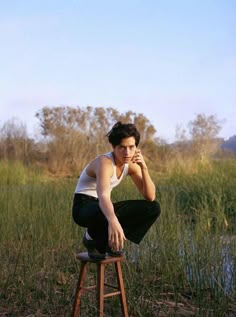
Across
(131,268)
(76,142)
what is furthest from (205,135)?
(131,268)

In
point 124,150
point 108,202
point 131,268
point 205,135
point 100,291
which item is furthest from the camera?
point 205,135

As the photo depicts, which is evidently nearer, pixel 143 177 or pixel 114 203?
pixel 114 203

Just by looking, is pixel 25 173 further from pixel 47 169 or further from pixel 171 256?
pixel 171 256

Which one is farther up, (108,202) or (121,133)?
(121,133)

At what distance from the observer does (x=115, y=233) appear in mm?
2141

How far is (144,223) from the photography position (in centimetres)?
239

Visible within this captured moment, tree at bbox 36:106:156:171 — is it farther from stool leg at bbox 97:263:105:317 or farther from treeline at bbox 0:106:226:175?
stool leg at bbox 97:263:105:317

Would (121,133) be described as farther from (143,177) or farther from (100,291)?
(100,291)

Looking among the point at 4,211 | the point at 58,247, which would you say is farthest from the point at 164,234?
the point at 4,211

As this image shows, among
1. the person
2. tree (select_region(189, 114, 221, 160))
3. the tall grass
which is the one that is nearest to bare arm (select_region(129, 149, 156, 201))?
the person

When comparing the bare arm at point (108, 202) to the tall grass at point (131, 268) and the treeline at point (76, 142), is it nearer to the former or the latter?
the tall grass at point (131, 268)

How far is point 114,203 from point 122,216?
74 mm

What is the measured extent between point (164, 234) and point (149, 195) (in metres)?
1.76

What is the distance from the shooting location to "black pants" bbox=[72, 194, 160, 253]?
2.29 meters
